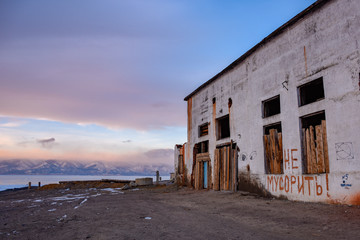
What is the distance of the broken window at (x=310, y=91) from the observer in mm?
10239

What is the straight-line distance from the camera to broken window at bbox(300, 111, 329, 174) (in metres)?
9.37

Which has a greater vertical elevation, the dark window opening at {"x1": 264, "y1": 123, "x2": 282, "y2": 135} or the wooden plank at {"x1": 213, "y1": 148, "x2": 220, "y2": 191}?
the dark window opening at {"x1": 264, "y1": 123, "x2": 282, "y2": 135}

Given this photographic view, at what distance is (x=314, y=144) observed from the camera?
9.83 meters

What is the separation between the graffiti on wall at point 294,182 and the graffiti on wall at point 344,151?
907 millimetres

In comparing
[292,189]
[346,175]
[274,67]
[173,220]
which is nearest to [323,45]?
[274,67]

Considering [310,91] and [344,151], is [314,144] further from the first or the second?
[310,91]

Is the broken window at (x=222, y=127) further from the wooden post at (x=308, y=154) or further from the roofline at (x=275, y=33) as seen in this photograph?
the wooden post at (x=308, y=154)

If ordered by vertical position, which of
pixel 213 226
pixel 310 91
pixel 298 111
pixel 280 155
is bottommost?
pixel 213 226

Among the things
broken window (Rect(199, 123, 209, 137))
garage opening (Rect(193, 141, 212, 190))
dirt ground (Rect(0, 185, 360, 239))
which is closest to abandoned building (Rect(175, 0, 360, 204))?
garage opening (Rect(193, 141, 212, 190))

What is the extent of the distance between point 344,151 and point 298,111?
2.48m

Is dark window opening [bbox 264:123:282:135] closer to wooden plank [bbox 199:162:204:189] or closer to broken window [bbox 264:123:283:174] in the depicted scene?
broken window [bbox 264:123:283:174]

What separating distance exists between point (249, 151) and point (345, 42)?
261 inches

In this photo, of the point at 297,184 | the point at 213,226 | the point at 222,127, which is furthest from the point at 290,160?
the point at 222,127

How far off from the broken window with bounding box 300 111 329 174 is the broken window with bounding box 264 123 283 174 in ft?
4.07
